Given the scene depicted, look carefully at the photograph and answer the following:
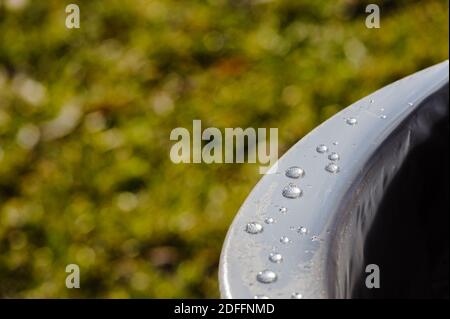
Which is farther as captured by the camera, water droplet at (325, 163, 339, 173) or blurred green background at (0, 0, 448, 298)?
blurred green background at (0, 0, 448, 298)

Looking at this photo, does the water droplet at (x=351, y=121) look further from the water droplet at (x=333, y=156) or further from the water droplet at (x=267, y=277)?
the water droplet at (x=267, y=277)

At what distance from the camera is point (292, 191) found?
0.77 metres

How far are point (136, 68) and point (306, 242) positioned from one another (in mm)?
2216

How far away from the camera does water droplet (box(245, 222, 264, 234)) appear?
72 cm

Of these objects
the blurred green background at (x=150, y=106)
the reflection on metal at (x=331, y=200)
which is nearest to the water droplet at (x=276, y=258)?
the reflection on metal at (x=331, y=200)

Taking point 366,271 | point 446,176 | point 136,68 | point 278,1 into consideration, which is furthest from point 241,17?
point 366,271

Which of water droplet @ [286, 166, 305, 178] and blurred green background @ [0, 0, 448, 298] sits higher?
blurred green background @ [0, 0, 448, 298]

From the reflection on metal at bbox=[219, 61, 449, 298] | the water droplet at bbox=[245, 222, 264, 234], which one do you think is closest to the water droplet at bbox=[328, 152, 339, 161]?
the reflection on metal at bbox=[219, 61, 449, 298]

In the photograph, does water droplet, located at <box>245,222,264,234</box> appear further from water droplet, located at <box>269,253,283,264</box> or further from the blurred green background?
the blurred green background

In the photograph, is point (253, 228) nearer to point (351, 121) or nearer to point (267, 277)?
point (267, 277)

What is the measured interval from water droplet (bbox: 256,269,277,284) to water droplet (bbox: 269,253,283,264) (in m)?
0.02

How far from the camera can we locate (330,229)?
716 millimetres

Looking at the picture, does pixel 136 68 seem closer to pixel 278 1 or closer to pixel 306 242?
pixel 278 1

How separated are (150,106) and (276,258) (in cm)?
207
